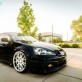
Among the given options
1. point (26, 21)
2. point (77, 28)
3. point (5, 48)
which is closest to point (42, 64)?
point (5, 48)

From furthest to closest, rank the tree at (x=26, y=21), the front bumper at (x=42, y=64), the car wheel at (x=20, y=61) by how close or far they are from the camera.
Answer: the tree at (x=26, y=21), the car wheel at (x=20, y=61), the front bumper at (x=42, y=64)

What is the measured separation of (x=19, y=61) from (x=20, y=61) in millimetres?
52

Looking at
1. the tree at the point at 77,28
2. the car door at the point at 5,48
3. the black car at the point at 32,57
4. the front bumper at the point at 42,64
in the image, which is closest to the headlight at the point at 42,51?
the black car at the point at 32,57

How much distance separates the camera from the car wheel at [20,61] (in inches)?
146

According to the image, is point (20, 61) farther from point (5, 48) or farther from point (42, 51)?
point (5, 48)

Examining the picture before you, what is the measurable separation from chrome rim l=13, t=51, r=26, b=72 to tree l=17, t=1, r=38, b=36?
1206 centimetres

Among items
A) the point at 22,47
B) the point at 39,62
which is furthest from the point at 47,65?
the point at 22,47

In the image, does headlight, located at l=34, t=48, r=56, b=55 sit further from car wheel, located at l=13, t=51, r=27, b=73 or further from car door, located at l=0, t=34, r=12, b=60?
car door, located at l=0, t=34, r=12, b=60

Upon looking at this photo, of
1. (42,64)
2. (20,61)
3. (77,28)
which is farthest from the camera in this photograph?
(77,28)

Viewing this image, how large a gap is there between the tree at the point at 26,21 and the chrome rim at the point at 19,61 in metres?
12.1

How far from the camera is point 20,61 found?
3.87 meters

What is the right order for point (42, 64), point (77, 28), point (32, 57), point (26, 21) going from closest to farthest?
point (42, 64), point (32, 57), point (26, 21), point (77, 28)

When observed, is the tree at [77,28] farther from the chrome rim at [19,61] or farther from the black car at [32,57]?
the chrome rim at [19,61]

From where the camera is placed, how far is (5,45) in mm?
4473
